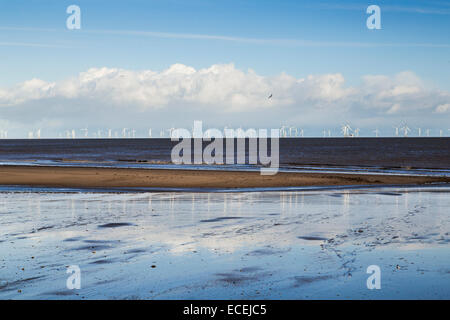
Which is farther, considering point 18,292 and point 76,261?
point 76,261

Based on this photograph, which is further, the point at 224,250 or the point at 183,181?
the point at 183,181

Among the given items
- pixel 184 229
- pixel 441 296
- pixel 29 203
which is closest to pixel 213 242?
pixel 184 229

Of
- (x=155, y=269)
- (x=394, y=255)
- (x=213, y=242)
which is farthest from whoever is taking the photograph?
(x=213, y=242)

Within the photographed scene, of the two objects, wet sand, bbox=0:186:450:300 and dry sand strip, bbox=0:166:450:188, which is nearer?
wet sand, bbox=0:186:450:300

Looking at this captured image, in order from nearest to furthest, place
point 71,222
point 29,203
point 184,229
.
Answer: point 184,229 → point 71,222 → point 29,203

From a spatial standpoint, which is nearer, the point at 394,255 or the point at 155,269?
the point at 155,269

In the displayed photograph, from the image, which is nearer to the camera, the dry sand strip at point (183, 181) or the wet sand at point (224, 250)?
the wet sand at point (224, 250)
